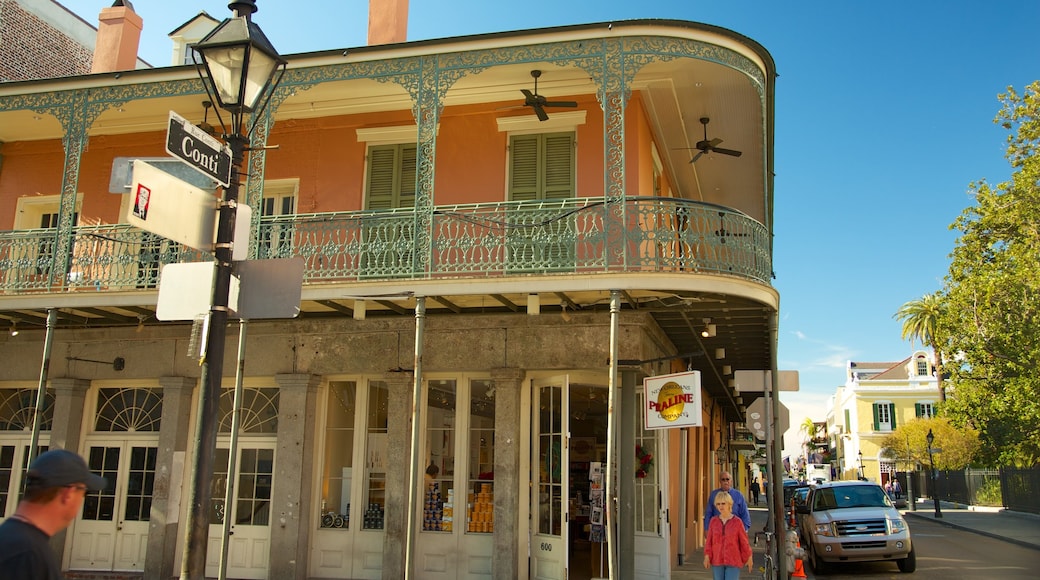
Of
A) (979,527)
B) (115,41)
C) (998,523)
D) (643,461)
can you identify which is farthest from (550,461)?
(998,523)

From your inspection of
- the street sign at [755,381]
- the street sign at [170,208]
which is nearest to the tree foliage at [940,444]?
the street sign at [755,381]

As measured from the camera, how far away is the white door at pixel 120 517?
12.7 metres

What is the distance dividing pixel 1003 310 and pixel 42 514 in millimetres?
28826

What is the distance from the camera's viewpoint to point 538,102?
1162 cm

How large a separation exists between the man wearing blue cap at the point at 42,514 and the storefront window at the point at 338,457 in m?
9.42

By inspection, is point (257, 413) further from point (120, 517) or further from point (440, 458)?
point (440, 458)

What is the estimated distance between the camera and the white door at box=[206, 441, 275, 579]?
1227 centimetres

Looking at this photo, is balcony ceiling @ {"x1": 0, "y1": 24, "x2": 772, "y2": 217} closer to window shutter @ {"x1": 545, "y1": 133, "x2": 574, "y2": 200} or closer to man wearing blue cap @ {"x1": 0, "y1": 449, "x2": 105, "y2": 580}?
window shutter @ {"x1": 545, "y1": 133, "x2": 574, "y2": 200}

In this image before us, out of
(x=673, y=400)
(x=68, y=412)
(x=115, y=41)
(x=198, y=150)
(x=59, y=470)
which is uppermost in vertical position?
(x=115, y=41)

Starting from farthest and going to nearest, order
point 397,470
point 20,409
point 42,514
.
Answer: point 20,409 → point 397,470 → point 42,514

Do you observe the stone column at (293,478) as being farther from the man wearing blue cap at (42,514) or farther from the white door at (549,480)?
the man wearing blue cap at (42,514)

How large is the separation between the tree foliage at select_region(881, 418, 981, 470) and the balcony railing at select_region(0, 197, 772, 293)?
35581 millimetres

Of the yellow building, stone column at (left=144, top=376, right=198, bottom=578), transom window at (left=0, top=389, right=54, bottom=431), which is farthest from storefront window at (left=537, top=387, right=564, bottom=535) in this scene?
the yellow building

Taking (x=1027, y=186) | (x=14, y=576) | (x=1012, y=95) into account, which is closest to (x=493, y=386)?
(x=14, y=576)
